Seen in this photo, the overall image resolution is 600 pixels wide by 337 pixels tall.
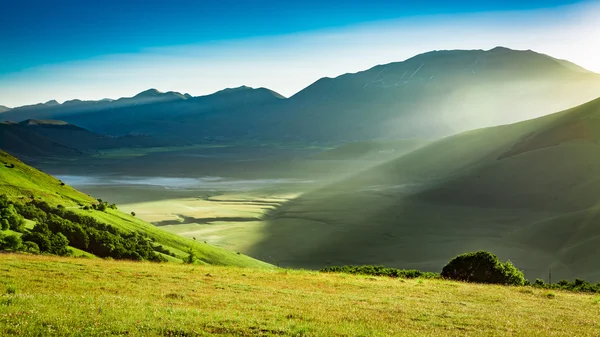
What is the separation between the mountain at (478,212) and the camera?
234ft

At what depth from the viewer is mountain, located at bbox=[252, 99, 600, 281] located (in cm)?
7138

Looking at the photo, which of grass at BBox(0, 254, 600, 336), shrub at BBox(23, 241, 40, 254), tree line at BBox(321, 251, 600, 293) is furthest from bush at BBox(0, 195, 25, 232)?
tree line at BBox(321, 251, 600, 293)

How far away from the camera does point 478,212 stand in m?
109

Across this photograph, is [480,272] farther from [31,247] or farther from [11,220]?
[11,220]

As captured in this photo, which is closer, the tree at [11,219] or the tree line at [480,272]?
the tree line at [480,272]

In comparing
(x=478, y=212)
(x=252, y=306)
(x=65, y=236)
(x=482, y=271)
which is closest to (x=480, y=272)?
(x=482, y=271)

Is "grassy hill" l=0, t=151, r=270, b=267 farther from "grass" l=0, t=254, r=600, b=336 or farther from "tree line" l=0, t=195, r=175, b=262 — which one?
"grass" l=0, t=254, r=600, b=336

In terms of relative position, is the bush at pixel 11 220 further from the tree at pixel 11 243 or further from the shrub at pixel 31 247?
the tree at pixel 11 243

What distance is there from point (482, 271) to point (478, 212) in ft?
252

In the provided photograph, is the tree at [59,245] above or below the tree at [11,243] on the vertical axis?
below

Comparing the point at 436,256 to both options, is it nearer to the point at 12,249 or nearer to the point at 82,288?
the point at 12,249

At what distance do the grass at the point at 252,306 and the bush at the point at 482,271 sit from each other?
26.6 feet

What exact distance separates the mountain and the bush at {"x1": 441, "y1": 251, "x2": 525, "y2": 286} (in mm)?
27248

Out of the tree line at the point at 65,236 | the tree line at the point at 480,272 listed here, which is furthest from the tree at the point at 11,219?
the tree line at the point at 480,272
